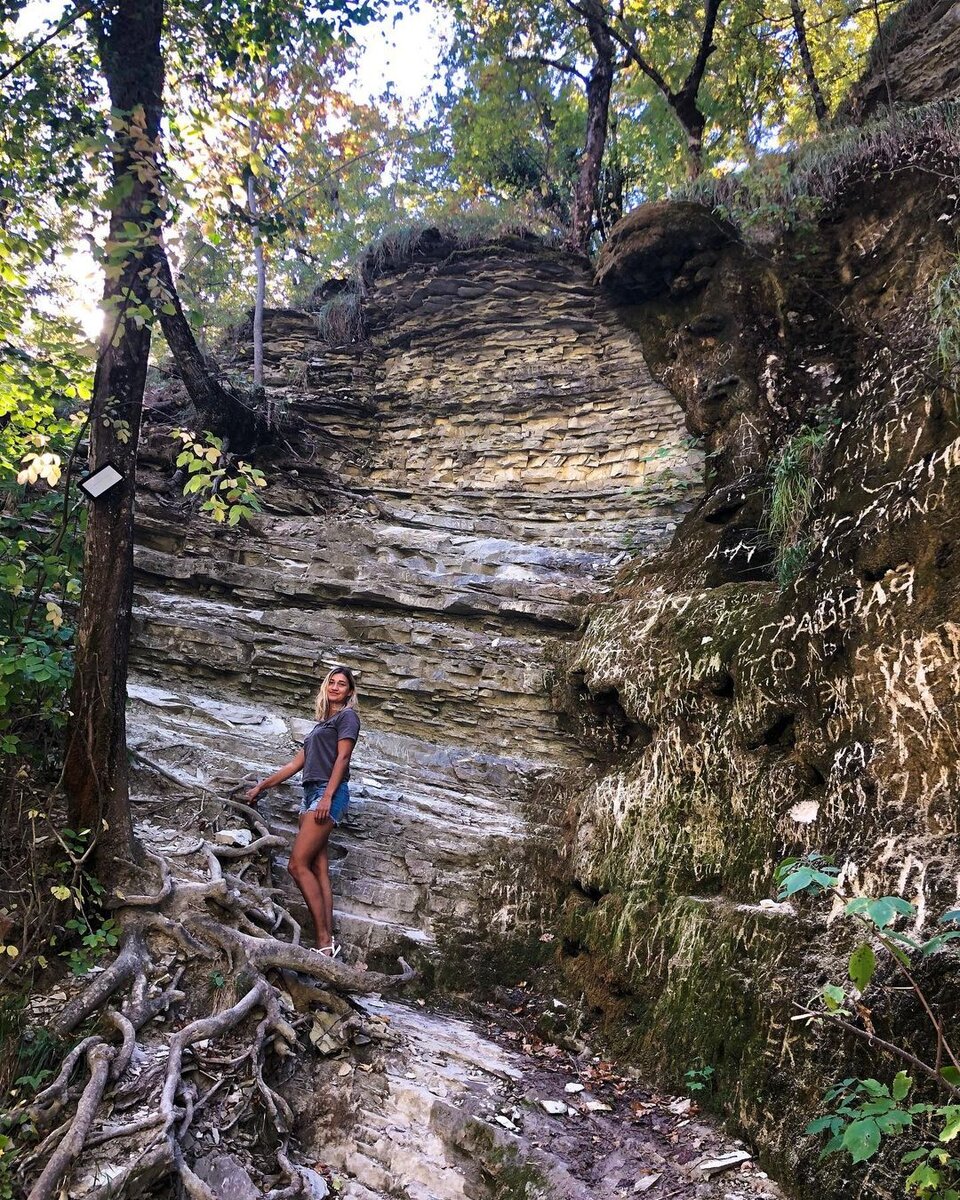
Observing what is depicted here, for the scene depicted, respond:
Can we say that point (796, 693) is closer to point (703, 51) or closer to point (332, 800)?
point (332, 800)

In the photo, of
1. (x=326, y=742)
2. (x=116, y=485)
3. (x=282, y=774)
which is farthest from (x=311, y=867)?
(x=116, y=485)

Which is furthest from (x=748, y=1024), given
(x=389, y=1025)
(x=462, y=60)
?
(x=462, y=60)

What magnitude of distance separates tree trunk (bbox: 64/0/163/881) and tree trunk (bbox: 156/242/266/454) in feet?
11.1

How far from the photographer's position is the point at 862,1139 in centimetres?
243

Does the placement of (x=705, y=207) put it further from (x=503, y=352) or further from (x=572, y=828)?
(x=572, y=828)

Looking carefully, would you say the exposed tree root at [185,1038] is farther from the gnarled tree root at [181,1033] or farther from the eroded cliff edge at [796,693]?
the eroded cliff edge at [796,693]

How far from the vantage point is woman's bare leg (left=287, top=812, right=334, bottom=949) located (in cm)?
493

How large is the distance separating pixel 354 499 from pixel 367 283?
4047mm

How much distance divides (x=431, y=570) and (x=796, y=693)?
163 inches

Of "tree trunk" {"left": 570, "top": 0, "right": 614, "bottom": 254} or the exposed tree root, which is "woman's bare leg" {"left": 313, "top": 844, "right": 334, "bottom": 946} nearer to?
the exposed tree root

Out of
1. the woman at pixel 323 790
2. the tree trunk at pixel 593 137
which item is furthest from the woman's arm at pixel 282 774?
the tree trunk at pixel 593 137

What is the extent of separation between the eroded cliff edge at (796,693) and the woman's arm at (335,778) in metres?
1.86

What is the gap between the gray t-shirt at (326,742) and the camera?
5230 millimetres

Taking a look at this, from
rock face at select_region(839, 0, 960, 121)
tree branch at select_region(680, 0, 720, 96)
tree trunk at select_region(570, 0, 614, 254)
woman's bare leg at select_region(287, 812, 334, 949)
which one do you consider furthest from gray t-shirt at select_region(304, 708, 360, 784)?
tree branch at select_region(680, 0, 720, 96)
